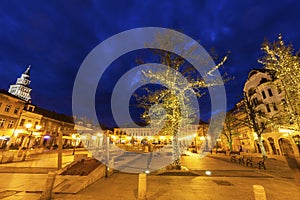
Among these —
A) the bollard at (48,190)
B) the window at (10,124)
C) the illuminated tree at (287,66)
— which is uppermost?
the illuminated tree at (287,66)

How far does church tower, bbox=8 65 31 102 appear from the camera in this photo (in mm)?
84312

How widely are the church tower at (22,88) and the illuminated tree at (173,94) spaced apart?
329ft

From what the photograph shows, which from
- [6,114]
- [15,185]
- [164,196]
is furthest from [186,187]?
[6,114]

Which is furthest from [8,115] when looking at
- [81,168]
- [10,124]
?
[81,168]

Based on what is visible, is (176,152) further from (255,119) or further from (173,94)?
(255,119)

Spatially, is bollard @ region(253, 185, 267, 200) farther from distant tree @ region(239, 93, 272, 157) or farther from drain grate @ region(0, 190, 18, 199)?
distant tree @ region(239, 93, 272, 157)

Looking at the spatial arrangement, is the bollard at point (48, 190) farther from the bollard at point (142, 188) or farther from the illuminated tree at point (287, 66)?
the illuminated tree at point (287, 66)

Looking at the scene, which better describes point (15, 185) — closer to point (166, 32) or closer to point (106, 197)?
point (106, 197)

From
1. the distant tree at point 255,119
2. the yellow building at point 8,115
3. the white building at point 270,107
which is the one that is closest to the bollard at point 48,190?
the distant tree at point 255,119

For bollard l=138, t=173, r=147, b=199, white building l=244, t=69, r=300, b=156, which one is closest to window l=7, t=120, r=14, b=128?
bollard l=138, t=173, r=147, b=199

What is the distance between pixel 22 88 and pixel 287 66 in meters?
112

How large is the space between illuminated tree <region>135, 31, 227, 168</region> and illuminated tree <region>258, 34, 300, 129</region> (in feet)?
22.3

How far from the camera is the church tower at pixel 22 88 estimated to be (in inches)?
3319

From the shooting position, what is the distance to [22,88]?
281 feet
